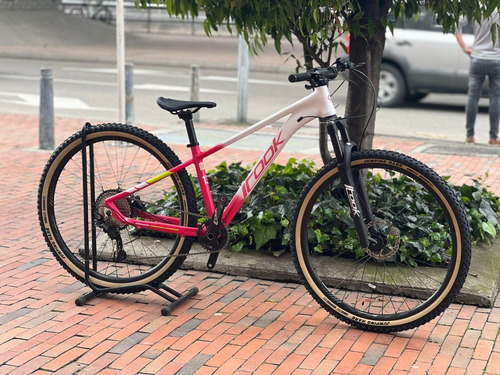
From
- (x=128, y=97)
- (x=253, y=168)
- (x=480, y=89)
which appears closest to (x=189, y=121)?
(x=253, y=168)

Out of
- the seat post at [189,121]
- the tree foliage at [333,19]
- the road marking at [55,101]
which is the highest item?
the tree foliage at [333,19]

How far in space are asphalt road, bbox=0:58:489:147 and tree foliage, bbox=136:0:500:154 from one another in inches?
235

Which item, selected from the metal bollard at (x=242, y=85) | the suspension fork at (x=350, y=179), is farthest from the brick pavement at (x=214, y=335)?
the metal bollard at (x=242, y=85)

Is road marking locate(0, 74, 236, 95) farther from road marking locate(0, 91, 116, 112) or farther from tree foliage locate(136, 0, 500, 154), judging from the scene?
tree foliage locate(136, 0, 500, 154)

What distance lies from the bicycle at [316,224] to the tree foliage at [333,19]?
1.83 feet

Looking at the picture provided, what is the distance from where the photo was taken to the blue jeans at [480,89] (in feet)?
35.2

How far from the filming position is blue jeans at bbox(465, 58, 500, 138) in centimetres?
1072

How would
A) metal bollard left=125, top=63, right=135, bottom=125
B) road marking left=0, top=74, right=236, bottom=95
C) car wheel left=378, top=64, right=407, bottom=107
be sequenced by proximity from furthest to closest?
1. road marking left=0, top=74, right=236, bottom=95
2. car wheel left=378, top=64, right=407, bottom=107
3. metal bollard left=125, top=63, right=135, bottom=125

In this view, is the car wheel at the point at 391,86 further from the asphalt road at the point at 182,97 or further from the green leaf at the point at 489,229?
the green leaf at the point at 489,229

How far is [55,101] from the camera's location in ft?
48.1

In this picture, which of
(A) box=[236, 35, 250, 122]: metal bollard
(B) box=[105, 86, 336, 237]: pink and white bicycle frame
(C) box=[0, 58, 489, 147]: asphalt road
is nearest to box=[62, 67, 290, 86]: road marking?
(C) box=[0, 58, 489, 147]: asphalt road

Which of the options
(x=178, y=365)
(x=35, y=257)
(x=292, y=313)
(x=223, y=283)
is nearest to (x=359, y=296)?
(x=292, y=313)

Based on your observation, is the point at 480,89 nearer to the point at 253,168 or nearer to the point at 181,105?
the point at 253,168

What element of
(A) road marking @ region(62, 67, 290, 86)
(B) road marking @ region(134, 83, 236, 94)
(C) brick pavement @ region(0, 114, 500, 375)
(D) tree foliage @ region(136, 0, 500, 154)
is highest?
(D) tree foliage @ region(136, 0, 500, 154)
